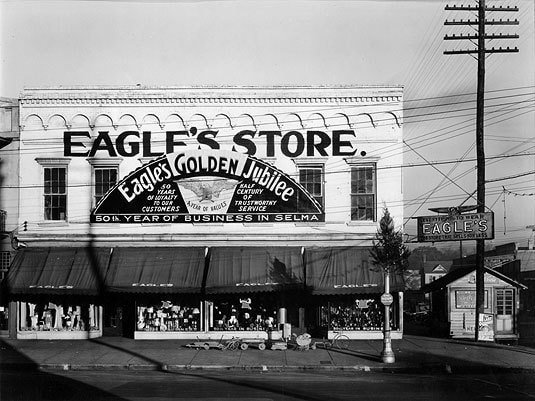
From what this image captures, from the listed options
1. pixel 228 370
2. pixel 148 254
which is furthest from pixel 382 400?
pixel 148 254

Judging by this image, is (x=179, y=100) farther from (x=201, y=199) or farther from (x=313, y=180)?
(x=313, y=180)

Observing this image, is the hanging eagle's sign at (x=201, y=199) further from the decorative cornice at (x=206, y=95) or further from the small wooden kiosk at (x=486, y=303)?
the small wooden kiosk at (x=486, y=303)

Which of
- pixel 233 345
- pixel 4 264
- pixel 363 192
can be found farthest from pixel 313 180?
pixel 4 264

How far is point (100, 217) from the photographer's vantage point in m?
26.2

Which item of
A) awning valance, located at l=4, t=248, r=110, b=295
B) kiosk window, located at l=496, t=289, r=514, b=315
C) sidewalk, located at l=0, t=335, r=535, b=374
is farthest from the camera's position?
kiosk window, located at l=496, t=289, r=514, b=315

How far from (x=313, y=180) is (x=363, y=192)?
2.00 m

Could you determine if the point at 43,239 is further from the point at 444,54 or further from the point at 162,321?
the point at 444,54

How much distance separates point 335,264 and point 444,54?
8.74 metres

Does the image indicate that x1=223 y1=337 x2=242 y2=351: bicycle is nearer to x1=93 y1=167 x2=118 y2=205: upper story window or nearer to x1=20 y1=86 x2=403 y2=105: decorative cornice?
x1=93 y1=167 x2=118 y2=205: upper story window

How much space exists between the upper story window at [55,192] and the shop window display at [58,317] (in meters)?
3.40

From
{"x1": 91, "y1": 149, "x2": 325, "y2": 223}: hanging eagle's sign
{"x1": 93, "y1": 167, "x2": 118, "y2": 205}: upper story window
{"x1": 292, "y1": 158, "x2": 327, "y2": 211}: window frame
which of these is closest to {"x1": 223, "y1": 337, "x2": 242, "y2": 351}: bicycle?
{"x1": 91, "y1": 149, "x2": 325, "y2": 223}: hanging eagle's sign

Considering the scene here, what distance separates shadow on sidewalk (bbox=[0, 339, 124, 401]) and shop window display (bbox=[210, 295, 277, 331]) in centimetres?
756

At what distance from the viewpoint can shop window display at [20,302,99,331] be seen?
85.7 ft

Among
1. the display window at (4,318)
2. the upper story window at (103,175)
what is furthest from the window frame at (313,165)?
the display window at (4,318)
